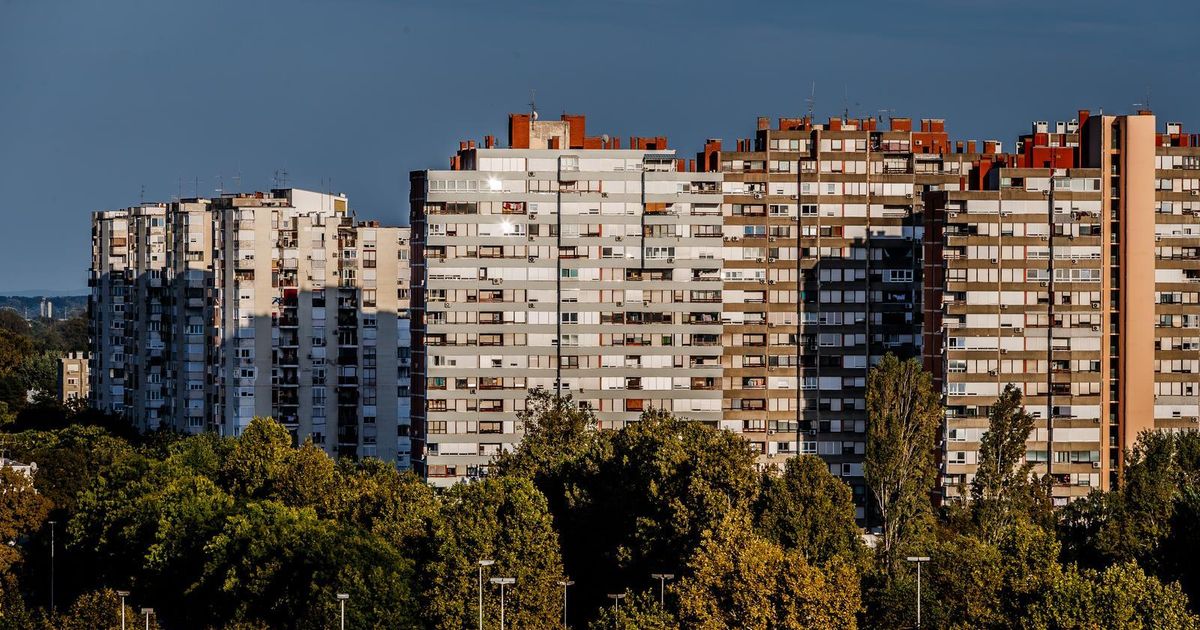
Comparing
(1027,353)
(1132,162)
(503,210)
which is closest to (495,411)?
(503,210)

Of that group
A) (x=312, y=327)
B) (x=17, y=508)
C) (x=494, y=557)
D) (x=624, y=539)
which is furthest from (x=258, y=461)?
(x=312, y=327)

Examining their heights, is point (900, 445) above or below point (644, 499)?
above

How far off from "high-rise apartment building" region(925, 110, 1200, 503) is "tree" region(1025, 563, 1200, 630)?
43895mm

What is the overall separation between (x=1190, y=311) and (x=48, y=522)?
6573 centimetres

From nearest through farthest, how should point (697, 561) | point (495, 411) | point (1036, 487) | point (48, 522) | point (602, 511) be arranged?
point (697, 561) → point (602, 511) → point (1036, 487) → point (48, 522) → point (495, 411)

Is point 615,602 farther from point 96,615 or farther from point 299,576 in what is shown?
point 96,615

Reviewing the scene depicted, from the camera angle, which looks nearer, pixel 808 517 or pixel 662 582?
pixel 662 582

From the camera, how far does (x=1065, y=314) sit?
406 feet

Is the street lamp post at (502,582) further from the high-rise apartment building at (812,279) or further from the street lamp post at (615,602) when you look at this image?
the high-rise apartment building at (812,279)

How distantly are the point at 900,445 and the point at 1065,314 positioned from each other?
1864cm

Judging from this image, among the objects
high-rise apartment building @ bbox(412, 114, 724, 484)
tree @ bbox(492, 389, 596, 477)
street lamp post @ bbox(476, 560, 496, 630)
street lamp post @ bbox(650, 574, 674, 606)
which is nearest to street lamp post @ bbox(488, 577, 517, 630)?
street lamp post @ bbox(476, 560, 496, 630)

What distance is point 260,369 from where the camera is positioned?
155500mm

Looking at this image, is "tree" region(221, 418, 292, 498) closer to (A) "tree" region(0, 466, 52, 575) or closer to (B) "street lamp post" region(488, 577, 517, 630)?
(A) "tree" region(0, 466, 52, 575)

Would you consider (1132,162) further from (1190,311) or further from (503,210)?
(503,210)
